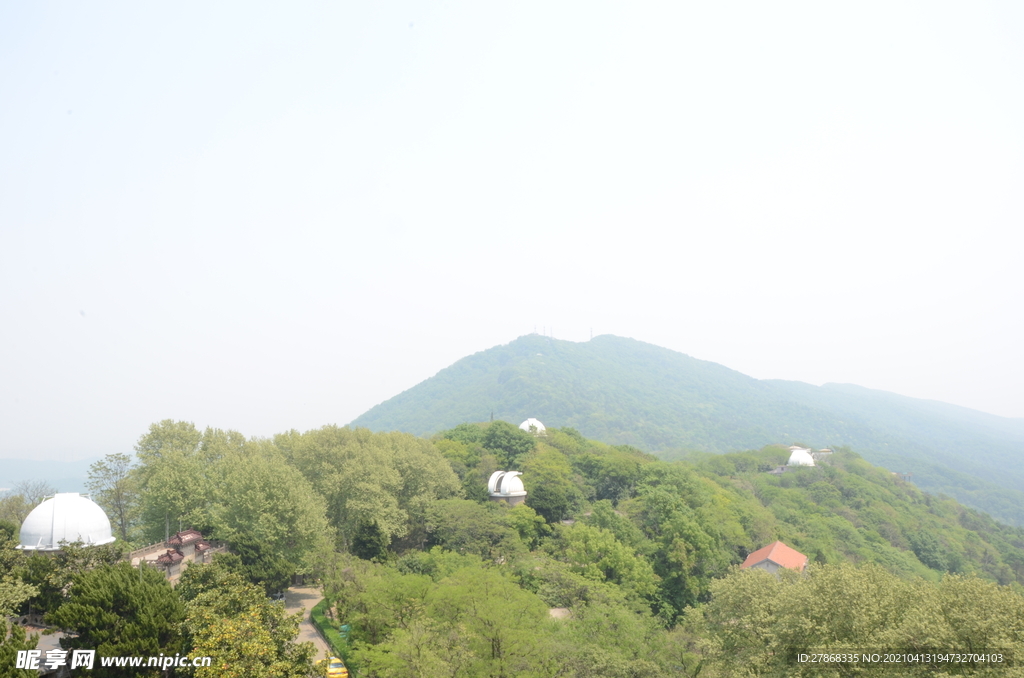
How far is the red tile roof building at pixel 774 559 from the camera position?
40.6 meters

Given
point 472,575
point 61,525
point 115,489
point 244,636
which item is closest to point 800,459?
point 472,575

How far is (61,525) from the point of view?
26188mm

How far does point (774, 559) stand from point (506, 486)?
64.9 ft

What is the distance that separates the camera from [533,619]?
2316 cm

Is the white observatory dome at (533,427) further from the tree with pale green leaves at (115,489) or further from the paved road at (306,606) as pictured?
the tree with pale green leaves at (115,489)

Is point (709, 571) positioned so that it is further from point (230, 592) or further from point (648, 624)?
point (230, 592)

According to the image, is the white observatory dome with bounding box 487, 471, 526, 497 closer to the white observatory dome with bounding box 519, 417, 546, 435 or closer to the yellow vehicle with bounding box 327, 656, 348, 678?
the yellow vehicle with bounding box 327, 656, 348, 678

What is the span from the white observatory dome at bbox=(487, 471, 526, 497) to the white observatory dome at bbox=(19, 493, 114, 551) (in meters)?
25.0

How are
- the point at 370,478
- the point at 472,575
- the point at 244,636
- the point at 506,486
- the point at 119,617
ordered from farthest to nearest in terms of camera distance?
the point at 506,486, the point at 370,478, the point at 472,575, the point at 119,617, the point at 244,636

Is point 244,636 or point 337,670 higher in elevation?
point 244,636

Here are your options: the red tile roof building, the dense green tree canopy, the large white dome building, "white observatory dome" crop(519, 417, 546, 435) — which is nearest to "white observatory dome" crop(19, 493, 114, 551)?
the dense green tree canopy

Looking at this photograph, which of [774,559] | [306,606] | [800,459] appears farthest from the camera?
[800,459]

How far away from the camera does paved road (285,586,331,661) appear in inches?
948

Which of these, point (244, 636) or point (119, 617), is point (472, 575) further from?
point (119, 617)
